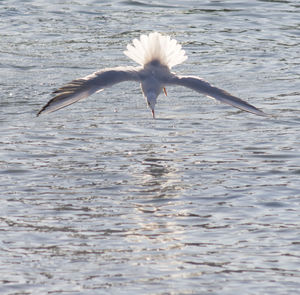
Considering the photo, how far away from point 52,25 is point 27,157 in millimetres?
6841

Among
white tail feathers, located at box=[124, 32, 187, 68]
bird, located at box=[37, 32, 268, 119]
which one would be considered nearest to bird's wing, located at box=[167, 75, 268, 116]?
bird, located at box=[37, 32, 268, 119]

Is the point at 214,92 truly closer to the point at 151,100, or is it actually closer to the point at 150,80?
the point at 151,100

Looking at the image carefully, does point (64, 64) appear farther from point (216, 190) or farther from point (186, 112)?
point (216, 190)

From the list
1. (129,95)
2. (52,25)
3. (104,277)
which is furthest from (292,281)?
(52,25)

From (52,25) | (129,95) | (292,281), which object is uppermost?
A: (52,25)

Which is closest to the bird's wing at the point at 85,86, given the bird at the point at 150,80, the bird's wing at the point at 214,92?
the bird at the point at 150,80

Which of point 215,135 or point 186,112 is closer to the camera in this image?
point 215,135

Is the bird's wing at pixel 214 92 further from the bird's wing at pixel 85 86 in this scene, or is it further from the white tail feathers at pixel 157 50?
the bird's wing at pixel 85 86

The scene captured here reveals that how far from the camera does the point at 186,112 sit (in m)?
11.0

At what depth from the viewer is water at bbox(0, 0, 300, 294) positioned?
614cm

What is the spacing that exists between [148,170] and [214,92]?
4.09 ft

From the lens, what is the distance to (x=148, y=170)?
8.85 metres

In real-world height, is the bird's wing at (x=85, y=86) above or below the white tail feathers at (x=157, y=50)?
below

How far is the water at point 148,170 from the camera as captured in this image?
6.14 m
